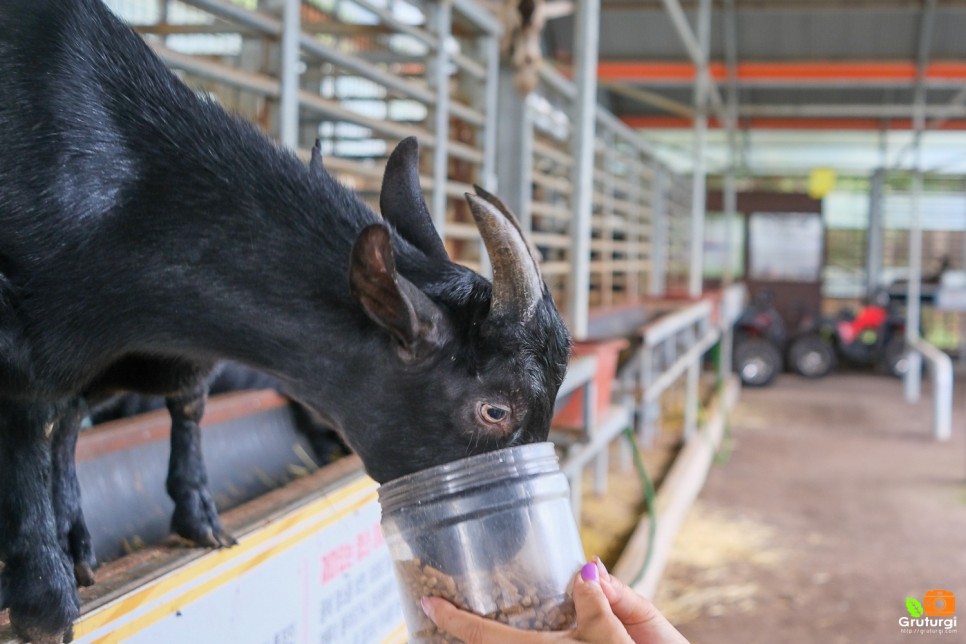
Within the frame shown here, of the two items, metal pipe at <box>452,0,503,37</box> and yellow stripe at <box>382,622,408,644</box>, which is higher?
metal pipe at <box>452,0,503,37</box>

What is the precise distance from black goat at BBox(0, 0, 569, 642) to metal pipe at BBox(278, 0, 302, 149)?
1.07 meters

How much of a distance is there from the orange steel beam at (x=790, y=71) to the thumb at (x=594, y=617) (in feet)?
35.2

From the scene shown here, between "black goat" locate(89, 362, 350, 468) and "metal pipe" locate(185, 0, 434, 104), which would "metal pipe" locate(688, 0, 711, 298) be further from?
"black goat" locate(89, 362, 350, 468)

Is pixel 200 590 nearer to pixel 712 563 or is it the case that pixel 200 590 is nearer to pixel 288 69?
pixel 288 69

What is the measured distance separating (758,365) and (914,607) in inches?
271

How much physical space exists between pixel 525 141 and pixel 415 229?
2.86m

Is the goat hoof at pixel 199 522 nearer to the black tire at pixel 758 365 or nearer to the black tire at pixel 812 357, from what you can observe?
the black tire at pixel 758 365

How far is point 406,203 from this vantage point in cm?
143

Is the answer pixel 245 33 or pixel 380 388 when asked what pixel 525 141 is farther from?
pixel 380 388

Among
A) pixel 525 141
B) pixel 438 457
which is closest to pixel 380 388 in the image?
pixel 438 457

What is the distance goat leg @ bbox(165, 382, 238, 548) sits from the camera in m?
1.46

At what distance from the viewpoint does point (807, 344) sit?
458 inches

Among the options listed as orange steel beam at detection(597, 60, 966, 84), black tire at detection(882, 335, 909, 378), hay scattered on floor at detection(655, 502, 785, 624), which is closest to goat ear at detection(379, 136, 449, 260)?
hay scattered on floor at detection(655, 502, 785, 624)

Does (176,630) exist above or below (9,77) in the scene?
below
